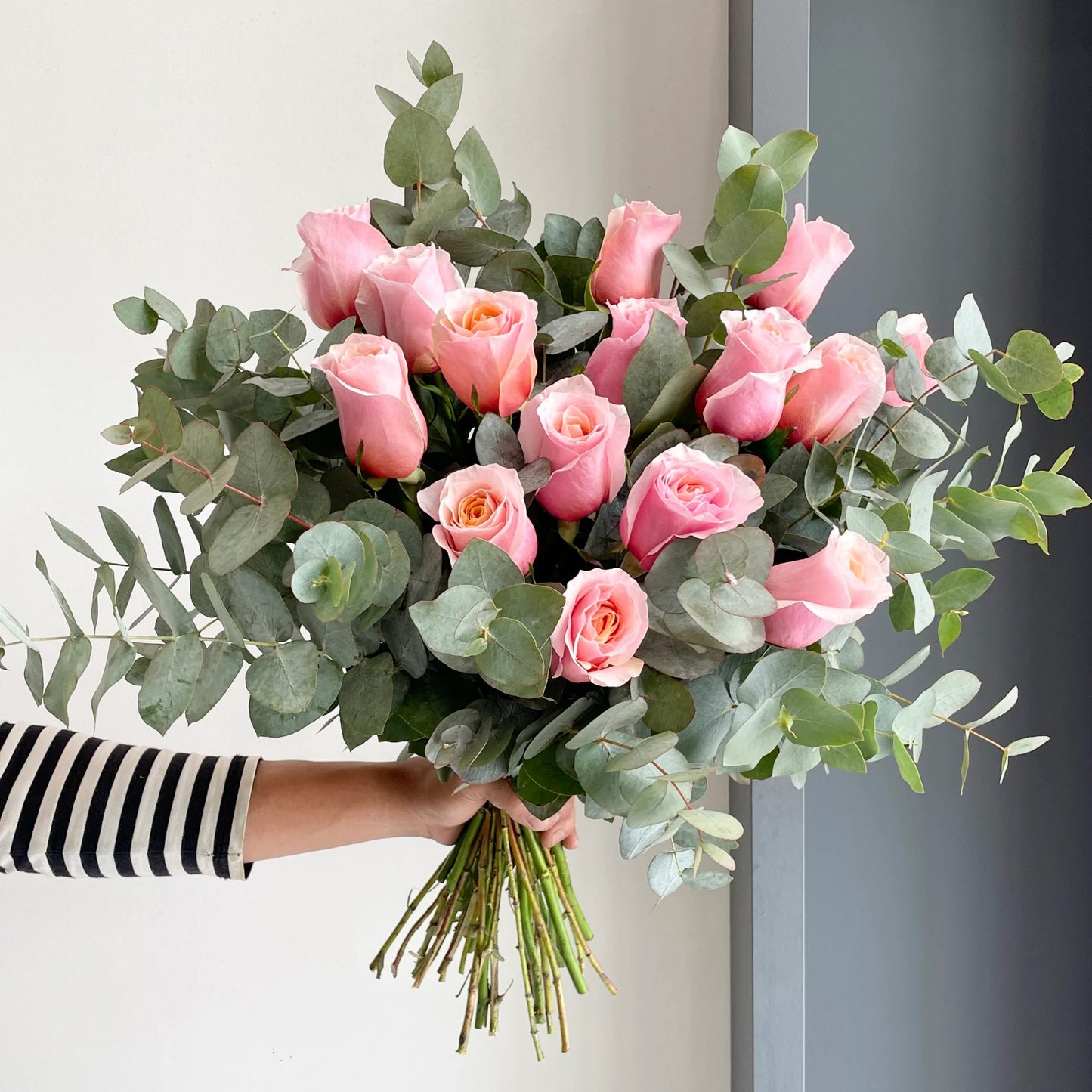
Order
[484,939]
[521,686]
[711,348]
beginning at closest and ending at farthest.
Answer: [521,686]
[711,348]
[484,939]

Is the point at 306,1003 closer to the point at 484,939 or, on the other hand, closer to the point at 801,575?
the point at 484,939

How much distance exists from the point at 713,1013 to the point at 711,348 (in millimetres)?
918

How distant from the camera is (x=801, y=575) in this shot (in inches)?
18.0

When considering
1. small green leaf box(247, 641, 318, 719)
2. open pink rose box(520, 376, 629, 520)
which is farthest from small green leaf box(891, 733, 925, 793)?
small green leaf box(247, 641, 318, 719)

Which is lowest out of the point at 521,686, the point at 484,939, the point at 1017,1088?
the point at 1017,1088

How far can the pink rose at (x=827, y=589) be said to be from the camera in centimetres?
44

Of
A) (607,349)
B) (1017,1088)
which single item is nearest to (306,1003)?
(1017,1088)

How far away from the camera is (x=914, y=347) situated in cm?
57

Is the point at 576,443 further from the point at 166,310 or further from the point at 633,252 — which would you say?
the point at 166,310

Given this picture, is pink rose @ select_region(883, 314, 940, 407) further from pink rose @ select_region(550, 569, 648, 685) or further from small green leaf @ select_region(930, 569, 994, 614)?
pink rose @ select_region(550, 569, 648, 685)

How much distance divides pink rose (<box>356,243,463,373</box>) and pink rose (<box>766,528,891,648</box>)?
0.73 feet

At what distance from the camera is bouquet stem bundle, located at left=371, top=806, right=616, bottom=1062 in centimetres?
68

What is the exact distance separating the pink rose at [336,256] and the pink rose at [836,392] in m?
0.24

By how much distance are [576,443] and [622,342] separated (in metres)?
0.09
